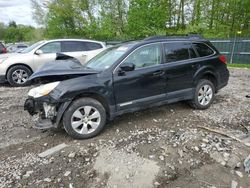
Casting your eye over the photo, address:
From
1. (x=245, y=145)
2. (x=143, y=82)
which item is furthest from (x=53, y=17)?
(x=245, y=145)

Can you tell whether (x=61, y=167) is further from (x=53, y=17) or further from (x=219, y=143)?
(x=53, y=17)

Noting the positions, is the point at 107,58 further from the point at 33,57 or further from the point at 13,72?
the point at 13,72

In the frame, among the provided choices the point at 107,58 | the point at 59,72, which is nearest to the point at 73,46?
the point at 107,58

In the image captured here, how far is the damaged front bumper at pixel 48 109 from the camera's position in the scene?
3.48 meters

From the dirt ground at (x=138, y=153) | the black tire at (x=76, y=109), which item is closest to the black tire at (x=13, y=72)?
the dirt ground at (x=138, y=153)

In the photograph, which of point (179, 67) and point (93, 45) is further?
point (93, 45)

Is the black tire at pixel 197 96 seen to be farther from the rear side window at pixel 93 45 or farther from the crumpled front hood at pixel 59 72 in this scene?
the rear side window at pixel 93 45

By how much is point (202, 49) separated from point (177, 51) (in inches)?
30.8

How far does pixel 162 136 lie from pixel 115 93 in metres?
1.12

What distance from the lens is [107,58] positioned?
424 centimetres

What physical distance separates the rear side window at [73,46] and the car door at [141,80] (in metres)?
4.73

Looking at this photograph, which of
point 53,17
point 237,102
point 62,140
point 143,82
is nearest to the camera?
point 62,140

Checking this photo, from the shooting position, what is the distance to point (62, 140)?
12.3 ft

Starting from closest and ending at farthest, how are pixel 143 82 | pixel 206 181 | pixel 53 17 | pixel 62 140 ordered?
pixel 206 181
pixel 62 140
pixel 143 82
pixel 53 17
